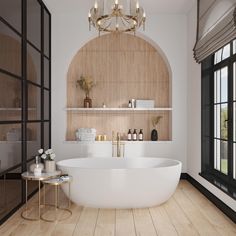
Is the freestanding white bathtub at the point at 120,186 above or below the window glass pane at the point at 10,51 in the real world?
below

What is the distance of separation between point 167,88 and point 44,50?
2.25 metres

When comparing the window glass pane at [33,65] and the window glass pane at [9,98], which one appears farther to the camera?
the window glass pane at [33,65]

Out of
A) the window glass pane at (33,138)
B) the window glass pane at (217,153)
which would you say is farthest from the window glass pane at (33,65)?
the window glass pane at (217,153)

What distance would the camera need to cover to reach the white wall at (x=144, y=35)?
18.3ft

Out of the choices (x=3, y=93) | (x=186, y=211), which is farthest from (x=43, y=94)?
(x=186, y=211)

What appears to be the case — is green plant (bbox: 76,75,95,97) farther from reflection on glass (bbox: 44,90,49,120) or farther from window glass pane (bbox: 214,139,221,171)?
window glass pane (bbox: 214,139,221,171)

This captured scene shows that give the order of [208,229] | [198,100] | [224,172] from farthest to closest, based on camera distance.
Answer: [198,100] < [224,172] < [208,229]

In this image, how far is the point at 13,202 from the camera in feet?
12.3

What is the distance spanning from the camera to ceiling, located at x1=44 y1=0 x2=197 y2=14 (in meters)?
5.00

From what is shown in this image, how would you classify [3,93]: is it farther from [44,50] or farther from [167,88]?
[167,88]

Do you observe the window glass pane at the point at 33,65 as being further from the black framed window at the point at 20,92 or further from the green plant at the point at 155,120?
the green plant at the point at 155,120

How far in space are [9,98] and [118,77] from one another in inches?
104

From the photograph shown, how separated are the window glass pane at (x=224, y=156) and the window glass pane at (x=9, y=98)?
263 centimetres

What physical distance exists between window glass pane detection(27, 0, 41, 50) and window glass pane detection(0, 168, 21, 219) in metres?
1.82
